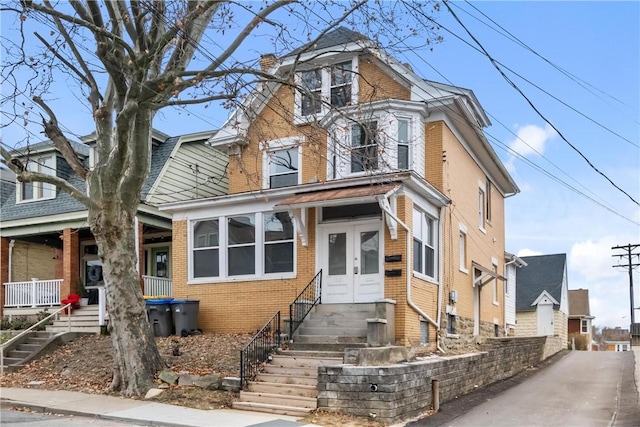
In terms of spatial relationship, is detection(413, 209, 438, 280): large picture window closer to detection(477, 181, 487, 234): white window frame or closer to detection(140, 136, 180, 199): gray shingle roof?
detection(477, 181, 487, 234): white window frame

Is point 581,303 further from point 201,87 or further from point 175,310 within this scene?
point 201,87

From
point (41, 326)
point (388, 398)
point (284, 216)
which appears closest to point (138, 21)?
point (284, 216)

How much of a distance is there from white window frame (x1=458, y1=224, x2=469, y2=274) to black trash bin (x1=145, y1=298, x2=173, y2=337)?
8531 mm

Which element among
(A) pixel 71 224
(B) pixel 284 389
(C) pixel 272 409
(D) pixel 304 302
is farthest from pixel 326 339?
(A) pixel 71 224

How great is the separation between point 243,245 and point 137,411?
6.96m

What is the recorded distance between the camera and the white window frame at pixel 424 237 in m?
15.4

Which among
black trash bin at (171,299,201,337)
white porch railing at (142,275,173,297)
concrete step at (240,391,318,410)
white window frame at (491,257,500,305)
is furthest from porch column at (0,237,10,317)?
white window frame at (491,257,500,305)

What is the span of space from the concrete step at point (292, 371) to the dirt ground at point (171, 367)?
0.67m

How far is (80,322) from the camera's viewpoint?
19.5 m

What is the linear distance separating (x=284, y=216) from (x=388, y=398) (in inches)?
280

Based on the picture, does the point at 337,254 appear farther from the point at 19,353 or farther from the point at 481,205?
the point at 19,353

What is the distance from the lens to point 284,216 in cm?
1680

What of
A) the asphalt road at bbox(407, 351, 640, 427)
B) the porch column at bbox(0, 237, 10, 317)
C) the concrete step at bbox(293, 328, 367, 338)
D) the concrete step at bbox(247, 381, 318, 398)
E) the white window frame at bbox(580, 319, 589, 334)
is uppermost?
the porch column at bbox(0, 237, 10, 317)

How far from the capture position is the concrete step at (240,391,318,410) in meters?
11.2
